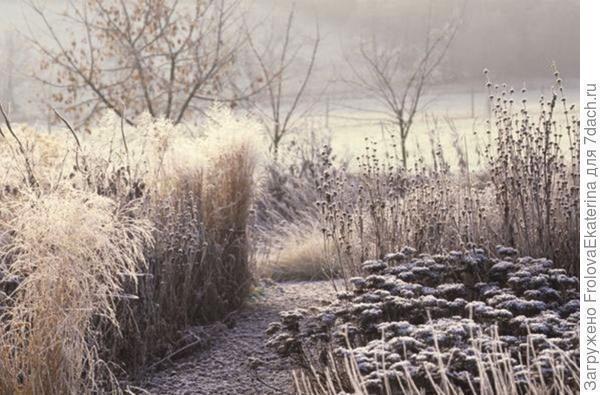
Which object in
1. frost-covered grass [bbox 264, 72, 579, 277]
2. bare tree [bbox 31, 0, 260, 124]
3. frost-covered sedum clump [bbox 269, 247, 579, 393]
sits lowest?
frost-covered sedum clump [bbox 269, 247, 579, 393]

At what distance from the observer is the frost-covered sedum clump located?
3.28 metres

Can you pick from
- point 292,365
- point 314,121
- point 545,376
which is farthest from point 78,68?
point 545,376

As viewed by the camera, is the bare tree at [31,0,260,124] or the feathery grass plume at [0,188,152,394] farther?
the bare tree at [31,0,260,124]

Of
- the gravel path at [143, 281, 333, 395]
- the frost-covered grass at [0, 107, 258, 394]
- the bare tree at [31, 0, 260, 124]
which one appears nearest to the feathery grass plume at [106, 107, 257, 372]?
the frost-covered grass at [0, 107, 258, 394]

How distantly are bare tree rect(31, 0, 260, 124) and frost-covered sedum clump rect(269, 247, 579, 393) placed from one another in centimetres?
717

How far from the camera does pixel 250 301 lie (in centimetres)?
627

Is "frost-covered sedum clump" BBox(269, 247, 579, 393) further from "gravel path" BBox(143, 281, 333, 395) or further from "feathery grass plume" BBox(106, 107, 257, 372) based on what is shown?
"feathery grass plume" BBox(106, 107, 257, 372)

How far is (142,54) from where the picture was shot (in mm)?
12398

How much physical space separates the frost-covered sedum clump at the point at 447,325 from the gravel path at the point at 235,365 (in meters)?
0.22

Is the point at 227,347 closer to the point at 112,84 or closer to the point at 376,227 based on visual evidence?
the point at 376,227

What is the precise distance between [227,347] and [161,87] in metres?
7.29

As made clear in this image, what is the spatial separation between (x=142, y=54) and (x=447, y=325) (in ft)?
31.3

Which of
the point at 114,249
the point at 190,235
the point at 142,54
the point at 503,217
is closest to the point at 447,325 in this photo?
the point at 114,249

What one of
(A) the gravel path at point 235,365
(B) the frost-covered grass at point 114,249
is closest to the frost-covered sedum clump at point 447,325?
(A) the gravel path at point 235,365
